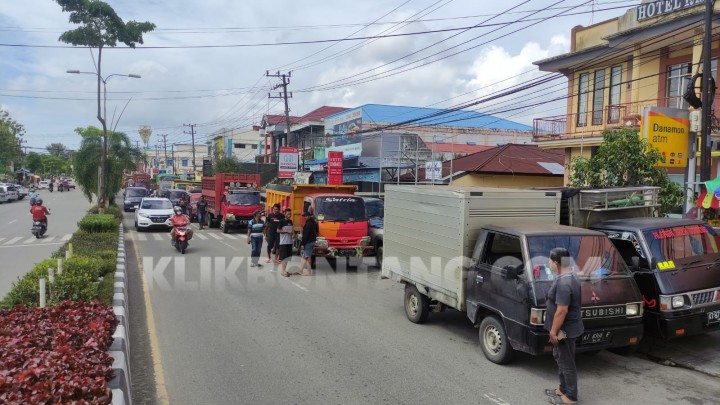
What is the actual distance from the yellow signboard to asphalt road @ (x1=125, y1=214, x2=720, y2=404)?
5.94m

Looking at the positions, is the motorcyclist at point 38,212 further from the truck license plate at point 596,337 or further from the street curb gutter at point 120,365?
the truck license plate at point 596,337

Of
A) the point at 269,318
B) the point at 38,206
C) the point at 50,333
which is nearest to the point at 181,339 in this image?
the point at 269,318

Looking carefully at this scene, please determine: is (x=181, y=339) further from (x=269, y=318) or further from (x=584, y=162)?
(x=584, y=162)

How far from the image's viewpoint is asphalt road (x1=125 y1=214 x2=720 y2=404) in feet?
18.9

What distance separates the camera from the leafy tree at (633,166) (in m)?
10.5

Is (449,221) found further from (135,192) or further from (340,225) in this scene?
(135,192)

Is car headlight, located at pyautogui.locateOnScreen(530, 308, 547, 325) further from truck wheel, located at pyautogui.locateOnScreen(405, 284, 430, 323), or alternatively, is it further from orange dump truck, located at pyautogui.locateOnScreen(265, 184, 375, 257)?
orange dump truck, located at pyautogui.locateOnScreen(265, 184, 375, 257)

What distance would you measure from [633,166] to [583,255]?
4.81 m

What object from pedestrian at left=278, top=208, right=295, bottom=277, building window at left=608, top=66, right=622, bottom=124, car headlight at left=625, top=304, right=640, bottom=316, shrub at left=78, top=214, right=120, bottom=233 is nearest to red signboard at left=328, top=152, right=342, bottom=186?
shrub at left=78, top=214, right=120, bottom=233

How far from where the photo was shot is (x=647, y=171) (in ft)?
34.6

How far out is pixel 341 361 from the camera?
679cm

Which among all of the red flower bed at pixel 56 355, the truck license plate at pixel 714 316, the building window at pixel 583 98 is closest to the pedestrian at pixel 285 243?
the red flower bed at pixel 56 355

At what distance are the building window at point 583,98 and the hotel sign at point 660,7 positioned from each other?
3377mm

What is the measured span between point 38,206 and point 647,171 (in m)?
21.0
